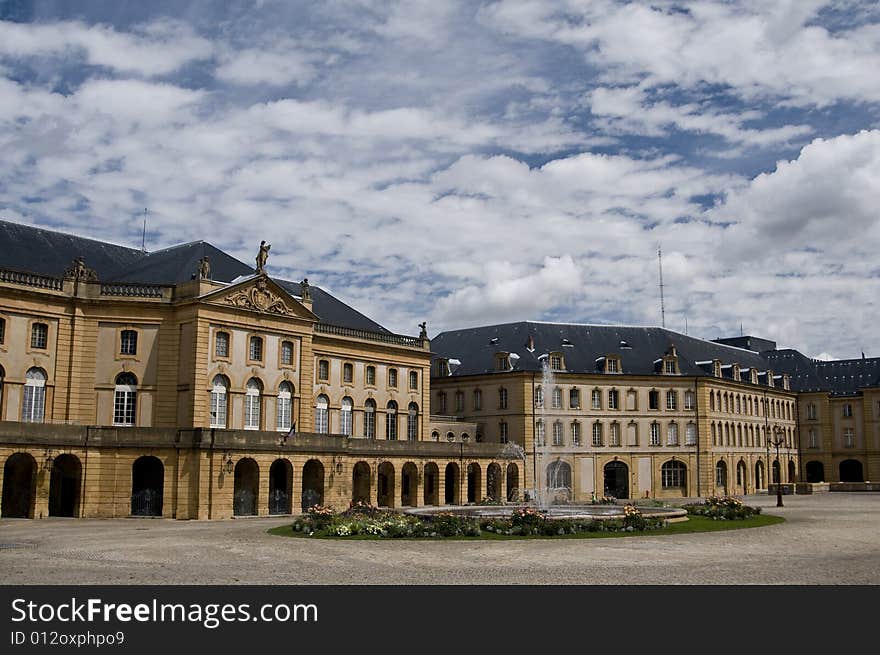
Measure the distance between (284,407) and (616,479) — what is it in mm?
32263

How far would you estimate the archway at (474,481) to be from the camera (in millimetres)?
61844

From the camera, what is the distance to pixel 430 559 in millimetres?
23250

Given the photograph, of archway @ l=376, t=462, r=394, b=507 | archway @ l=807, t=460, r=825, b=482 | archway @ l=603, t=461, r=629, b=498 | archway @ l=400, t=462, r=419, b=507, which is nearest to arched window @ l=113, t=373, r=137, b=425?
archway @ l=376, t=462, r=394, b=507

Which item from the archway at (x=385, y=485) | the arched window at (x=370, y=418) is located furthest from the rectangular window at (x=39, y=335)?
the arched window at (x=370, y=418)

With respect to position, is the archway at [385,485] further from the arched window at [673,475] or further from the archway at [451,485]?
the arched window at [673,475]

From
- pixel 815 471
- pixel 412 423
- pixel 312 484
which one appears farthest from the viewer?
pixel 815 471

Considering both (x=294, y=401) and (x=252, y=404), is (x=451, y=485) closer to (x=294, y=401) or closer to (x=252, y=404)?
(x=294, y=401)

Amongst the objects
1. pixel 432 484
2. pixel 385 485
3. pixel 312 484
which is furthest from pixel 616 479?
pixel 312 484

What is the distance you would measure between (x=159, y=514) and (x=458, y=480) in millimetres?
22624

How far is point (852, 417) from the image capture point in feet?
295

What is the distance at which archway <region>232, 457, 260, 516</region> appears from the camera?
145 ft

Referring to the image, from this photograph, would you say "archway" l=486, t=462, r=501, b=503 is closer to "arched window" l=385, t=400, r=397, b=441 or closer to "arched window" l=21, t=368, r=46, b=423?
"arched window" l=385, t=400, r=397, b=441
